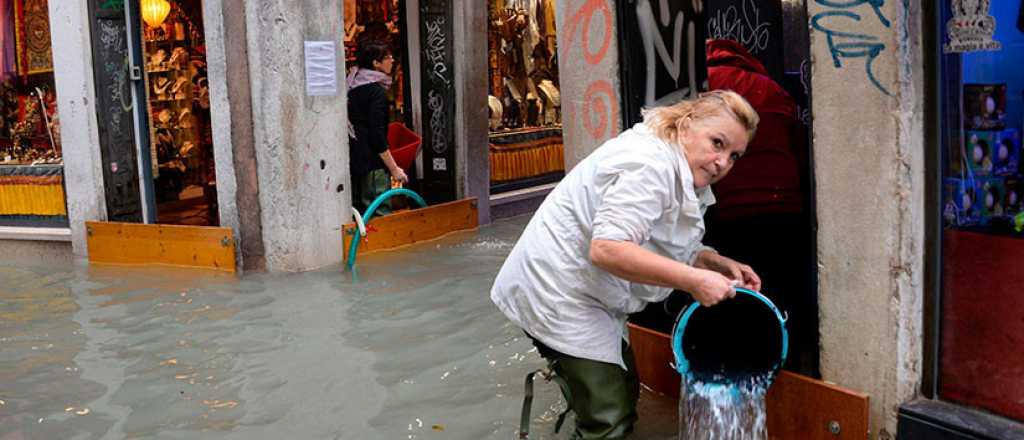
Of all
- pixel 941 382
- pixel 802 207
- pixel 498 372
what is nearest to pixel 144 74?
pixel 498 372

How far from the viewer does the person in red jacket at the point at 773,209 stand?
4578 millimetres

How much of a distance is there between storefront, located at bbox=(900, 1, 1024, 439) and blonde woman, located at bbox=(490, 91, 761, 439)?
675 millimetres

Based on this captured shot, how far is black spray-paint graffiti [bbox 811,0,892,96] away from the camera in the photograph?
3469mm

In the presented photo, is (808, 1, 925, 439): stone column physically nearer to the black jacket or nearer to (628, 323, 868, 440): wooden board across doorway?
(628, 323, 868, 440): wooden board across doorway

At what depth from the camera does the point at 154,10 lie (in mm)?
10195

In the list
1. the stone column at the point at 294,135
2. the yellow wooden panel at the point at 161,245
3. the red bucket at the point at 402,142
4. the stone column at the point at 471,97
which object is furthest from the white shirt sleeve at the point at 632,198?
the stone column at the point at 471,97

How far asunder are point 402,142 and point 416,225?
87 cm

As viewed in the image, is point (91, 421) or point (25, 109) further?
point (25, 109)

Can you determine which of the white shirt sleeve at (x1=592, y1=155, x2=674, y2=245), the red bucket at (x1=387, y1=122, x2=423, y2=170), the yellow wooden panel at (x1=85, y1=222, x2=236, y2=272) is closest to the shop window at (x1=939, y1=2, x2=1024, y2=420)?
the white shirt sleeve at (x1=592, y1=155, x2=674, y2=245)

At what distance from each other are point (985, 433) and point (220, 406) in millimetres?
3317

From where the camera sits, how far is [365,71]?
862cm

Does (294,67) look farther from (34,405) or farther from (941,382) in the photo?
(941,382)

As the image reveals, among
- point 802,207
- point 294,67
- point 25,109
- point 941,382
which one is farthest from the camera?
point 25,109

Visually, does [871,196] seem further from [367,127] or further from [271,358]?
[367,127]
